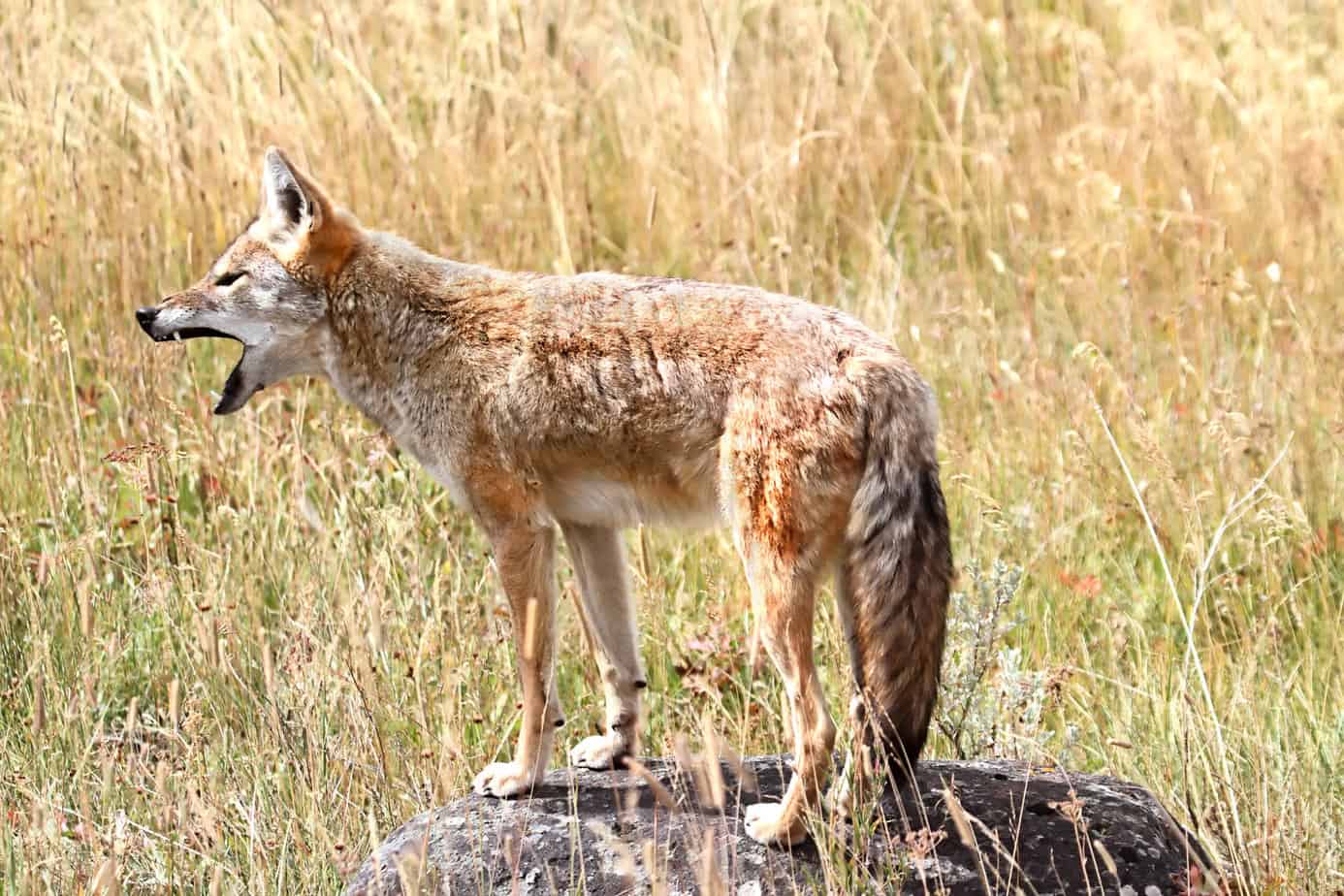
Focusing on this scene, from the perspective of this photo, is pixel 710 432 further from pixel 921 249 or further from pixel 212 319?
pixel 921 249

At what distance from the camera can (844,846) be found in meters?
3.66

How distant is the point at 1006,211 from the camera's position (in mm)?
8125

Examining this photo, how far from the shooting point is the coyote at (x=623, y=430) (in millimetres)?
3957

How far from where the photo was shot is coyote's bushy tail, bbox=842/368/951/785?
3916mm

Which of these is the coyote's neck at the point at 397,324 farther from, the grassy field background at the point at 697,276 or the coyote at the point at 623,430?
the grassy field background at the point at 697,276

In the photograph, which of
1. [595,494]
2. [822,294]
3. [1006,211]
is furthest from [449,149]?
[595,494]

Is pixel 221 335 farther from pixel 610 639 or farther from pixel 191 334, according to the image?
pixel 610 639

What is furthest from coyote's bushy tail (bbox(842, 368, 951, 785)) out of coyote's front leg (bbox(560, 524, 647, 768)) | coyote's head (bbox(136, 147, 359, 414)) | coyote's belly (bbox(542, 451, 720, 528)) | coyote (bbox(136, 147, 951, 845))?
coyote's head (bbox(136, 147, 359, 414))

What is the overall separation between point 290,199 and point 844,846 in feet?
8.40

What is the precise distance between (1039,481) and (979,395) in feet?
2.61

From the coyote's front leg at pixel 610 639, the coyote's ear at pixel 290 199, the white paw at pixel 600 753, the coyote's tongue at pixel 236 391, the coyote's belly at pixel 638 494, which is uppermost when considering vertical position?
the coyote's ear at pixel 290 199

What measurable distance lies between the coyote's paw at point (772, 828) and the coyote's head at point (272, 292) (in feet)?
6.41

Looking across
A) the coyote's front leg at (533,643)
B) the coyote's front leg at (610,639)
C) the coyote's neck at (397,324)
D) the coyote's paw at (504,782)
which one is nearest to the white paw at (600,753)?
the coyote's front leg at (610,639)

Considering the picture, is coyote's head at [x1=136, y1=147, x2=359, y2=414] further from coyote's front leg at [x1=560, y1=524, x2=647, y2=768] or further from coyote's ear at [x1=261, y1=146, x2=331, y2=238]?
coyote's front leg at [x1=560, y1=524, x2=647, y2=768]
